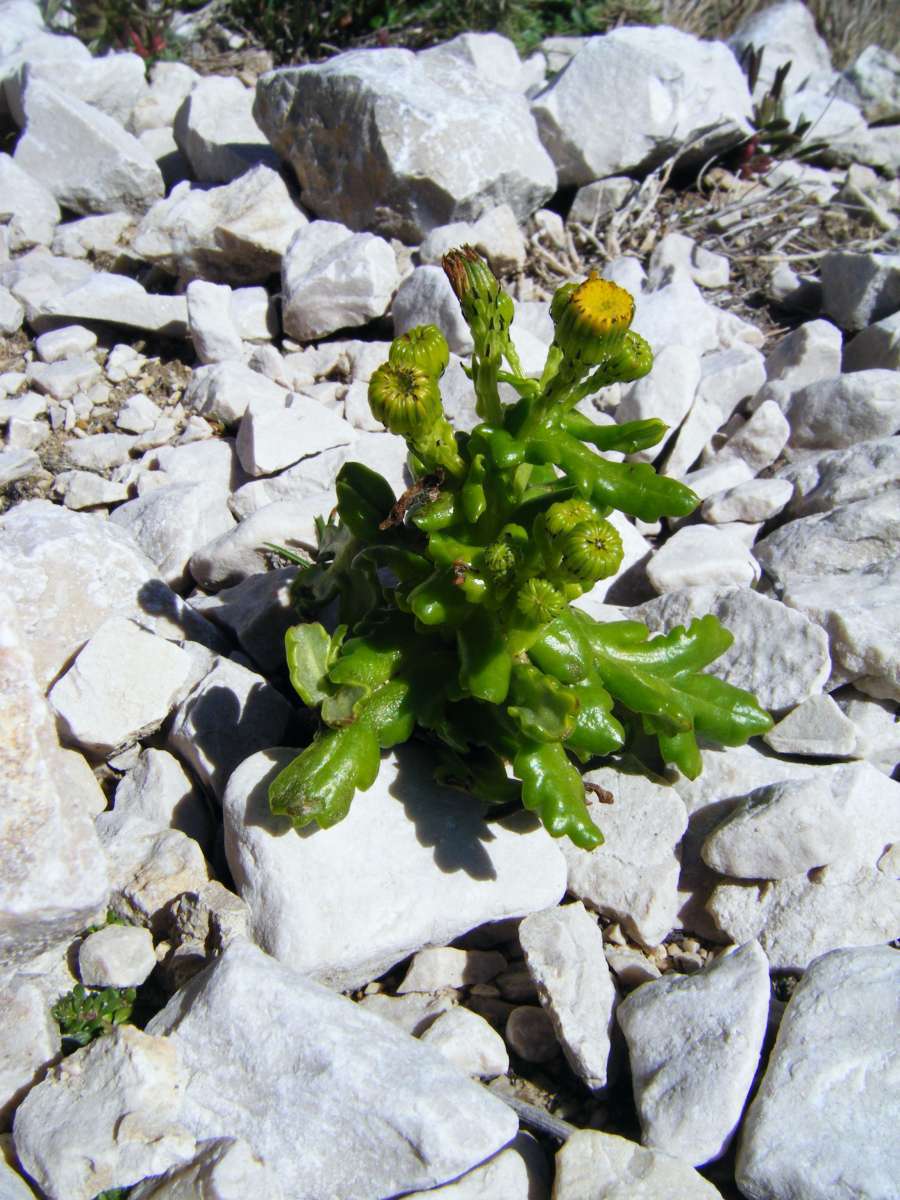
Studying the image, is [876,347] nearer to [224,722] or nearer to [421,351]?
[421,351]

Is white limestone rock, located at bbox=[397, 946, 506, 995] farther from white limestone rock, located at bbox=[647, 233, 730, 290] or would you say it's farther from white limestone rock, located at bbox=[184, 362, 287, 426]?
white limestone rock, located at bbox=[647, 233, 730, 290]

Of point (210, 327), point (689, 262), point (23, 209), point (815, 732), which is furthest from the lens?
point (689, 262)

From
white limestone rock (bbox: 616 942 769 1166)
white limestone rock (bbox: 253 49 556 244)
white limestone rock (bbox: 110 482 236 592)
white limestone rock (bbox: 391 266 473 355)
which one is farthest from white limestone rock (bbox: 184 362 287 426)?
white limestone rock (bbox: 616 942 769 1166)

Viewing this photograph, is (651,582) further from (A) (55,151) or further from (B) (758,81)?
(B) (758,81)

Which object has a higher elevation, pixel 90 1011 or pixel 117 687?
pixel 117 687

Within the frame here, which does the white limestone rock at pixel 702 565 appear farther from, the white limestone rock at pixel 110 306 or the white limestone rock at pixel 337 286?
the white limestone rock at pixel 110 306

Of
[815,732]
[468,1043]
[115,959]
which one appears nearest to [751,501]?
[815,732]

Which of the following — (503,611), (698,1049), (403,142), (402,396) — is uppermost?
(402,396)

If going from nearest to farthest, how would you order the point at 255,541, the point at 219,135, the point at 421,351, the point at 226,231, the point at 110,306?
the point at 421,351 < the point at 255,541 < the point at 110,306 < the point at 226,231 < the point at 219,135
